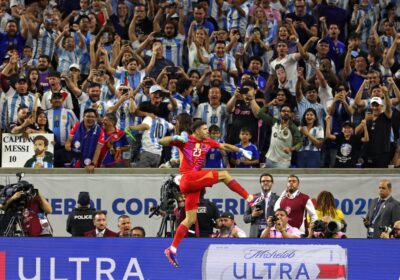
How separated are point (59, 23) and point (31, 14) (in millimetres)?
650

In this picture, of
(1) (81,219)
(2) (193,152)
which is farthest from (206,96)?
(2) (193,152)

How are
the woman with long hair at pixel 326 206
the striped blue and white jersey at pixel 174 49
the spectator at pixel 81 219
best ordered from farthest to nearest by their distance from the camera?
the striped blue and white jersey at pixel 174 49 < the woman with long hair at pixel 326 206 < the spectator at pixel 81 219

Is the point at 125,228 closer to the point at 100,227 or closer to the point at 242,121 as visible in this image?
the point at 100,227

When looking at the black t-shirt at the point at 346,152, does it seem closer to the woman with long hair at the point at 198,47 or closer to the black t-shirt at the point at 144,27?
the woman with long hair at the point at 198,47

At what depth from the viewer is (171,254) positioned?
1780 cm

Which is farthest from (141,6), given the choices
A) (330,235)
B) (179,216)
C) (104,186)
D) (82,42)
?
(330,235)

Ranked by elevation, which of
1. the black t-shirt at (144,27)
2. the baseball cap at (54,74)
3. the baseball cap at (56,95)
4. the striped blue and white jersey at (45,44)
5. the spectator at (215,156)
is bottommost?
the spectator at (215,156)

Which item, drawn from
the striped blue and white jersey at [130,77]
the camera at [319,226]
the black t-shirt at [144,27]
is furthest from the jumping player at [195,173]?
the black t-shirt at [144,27]

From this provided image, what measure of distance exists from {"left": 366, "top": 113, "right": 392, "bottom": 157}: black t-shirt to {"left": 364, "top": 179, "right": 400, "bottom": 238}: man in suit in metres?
1.74

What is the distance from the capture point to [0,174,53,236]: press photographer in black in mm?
19812

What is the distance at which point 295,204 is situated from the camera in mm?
20797

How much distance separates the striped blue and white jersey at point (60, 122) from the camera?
23.0 meters

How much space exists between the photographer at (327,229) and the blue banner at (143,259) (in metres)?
1.19

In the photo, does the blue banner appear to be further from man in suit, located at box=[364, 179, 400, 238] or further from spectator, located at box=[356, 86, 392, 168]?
spectator, located at box=[356, 86, 392, 168]
